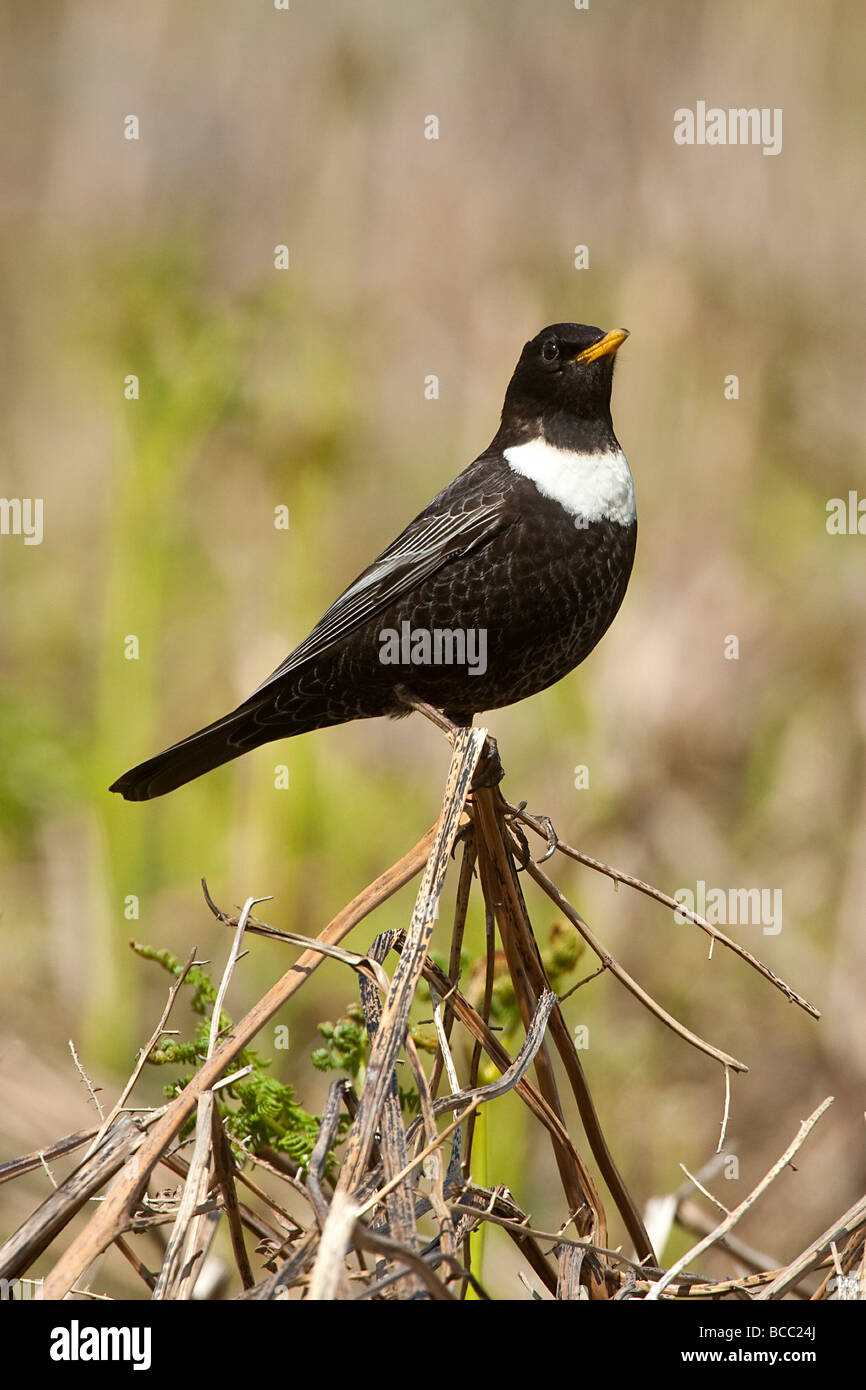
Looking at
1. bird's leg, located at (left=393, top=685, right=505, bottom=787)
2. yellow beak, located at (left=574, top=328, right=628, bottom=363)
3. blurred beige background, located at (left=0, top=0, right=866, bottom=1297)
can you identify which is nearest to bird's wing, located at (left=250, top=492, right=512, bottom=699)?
bird's leg, located at (left=393, top=685, right=505, bottom=787)

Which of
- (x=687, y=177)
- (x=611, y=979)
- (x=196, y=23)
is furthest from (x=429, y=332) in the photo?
(x=611, y=979)

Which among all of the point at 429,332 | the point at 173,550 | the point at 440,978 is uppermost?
the point at 429,332

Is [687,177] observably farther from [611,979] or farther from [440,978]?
[440,978]

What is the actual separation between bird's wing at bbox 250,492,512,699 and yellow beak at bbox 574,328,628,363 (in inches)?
21.9

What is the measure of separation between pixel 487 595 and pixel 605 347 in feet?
2.93

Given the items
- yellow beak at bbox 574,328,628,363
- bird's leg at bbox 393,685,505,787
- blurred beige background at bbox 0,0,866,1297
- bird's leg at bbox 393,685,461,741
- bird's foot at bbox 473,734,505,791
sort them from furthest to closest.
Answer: blurred beige background at bbox 0,0,866,1297 → yellow beak at bbox 574,328,628,363 → bird's leg at bbox 393,685,461,741 → bird's leg at bbox 393,685,505,787 → bird's foot at bbox 473,734,505,791

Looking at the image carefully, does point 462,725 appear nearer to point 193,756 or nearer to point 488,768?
point 193,756

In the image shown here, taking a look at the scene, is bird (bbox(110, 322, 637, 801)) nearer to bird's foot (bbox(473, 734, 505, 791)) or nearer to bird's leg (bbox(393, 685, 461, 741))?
bird's leg (bbox(393, 685, 461, 741))

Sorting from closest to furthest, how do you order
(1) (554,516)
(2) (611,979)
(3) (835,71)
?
(1) (554,516) → (2) (611,979) → (3) (835,71)

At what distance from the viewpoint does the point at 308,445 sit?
5094 mm

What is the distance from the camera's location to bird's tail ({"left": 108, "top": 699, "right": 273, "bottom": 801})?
3854 millimetres

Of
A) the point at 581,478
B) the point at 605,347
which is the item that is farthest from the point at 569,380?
the point at 581,478

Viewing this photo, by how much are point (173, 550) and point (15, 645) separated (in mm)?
762

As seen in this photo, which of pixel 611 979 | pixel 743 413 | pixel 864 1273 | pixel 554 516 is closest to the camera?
pixel 864 1273
